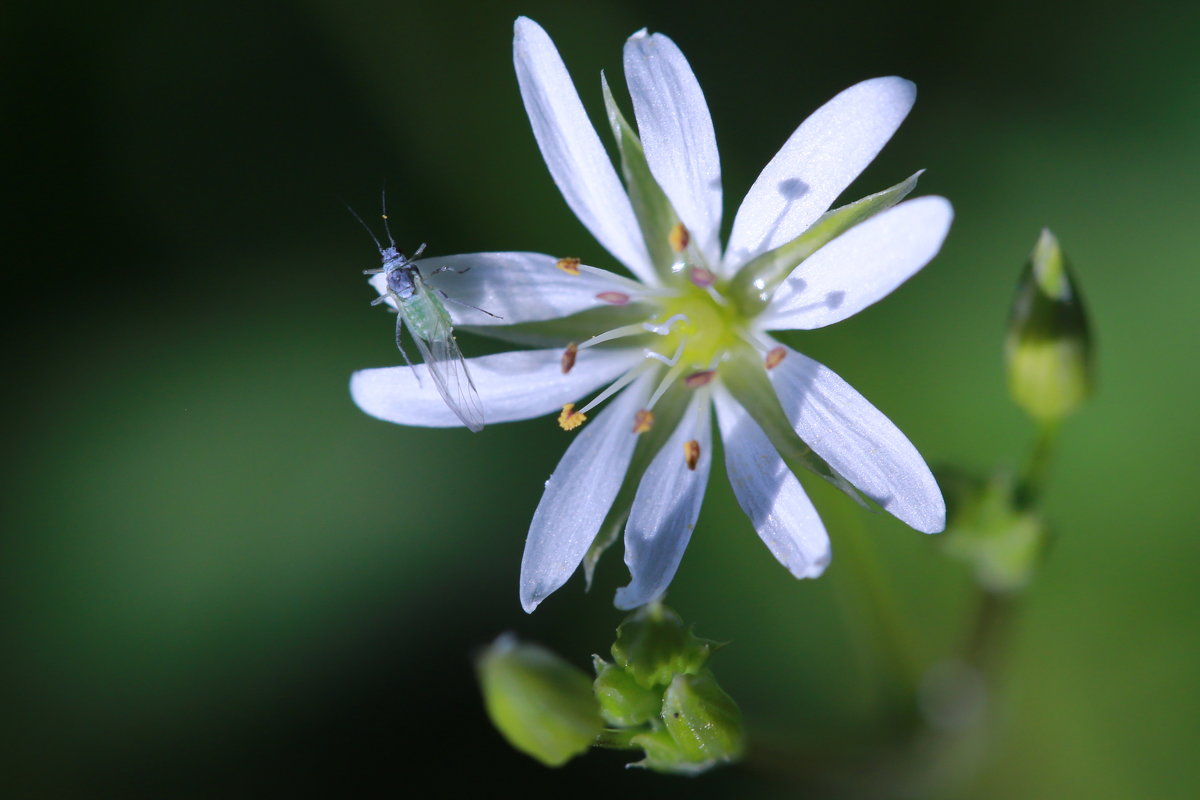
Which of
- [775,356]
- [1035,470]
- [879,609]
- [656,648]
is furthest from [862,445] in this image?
[879,609]

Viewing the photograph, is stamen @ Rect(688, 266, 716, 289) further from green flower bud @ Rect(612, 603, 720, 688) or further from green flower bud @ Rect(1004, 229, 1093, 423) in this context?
green flower bud @ Rect(612, 603, 720, 688)

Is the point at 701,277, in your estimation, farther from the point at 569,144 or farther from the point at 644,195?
the point at 569,144

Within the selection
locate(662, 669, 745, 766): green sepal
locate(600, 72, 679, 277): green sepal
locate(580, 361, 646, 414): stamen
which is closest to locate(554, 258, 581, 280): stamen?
locate(600, 72, 679, 277): green sepal

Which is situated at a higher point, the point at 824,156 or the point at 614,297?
the point at 614,297

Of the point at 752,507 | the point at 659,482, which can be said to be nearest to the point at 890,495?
the point at 752,507

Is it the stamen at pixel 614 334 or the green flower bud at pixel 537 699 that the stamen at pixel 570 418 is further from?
the green flower bud at pixel 537 699

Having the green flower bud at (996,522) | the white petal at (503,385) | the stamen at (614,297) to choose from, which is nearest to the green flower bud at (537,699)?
the white petal at (503,385)

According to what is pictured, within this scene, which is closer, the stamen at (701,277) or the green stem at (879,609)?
the stamen at (701,277)
